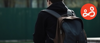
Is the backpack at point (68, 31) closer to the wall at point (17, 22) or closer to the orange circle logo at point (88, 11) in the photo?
the wall at point (17, 22)

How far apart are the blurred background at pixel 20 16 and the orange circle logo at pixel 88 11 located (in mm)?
152

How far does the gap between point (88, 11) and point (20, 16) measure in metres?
3.47

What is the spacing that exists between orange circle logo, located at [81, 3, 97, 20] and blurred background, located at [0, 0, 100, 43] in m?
0.15

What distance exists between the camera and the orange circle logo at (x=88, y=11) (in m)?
11.8

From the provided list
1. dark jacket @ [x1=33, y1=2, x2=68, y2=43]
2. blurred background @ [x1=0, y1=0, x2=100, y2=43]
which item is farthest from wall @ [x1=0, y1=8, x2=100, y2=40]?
dark jacket @ [x1=33, y1=2, x2=68, y2=43]

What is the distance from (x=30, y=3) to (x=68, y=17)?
917 cm

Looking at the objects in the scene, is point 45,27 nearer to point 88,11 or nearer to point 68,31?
point 68,31

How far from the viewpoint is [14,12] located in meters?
11.5

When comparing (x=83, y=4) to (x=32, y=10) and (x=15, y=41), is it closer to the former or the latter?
(x=32, y=10)

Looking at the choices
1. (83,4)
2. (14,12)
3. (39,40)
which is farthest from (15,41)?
(39,40)

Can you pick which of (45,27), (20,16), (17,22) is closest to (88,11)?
(20,16)

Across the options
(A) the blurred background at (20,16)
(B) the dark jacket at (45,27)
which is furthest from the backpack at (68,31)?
Result: (A) the blurred background at (20,16)

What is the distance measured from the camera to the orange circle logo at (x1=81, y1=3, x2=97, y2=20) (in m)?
11.8

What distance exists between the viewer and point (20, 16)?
37.7 feet
